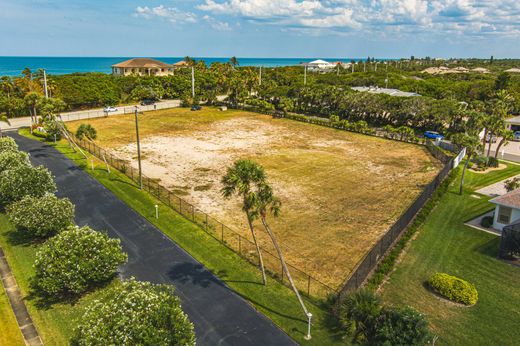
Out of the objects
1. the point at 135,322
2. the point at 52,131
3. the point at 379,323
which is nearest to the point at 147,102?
the point at 52,131

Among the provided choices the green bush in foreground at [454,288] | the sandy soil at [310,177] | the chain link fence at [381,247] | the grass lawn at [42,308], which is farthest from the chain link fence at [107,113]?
the green bush in foreground at [454,288]

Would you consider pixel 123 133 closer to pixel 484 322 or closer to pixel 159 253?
pixel 159 253

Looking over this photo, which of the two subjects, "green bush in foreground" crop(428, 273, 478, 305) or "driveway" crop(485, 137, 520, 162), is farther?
"driveway" crop(485, 137, 520, 162)

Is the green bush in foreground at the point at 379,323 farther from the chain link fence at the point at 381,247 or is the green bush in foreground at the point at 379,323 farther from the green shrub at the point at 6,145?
the green shrub at the point at 6,145

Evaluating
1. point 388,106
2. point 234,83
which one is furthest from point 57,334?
point 234,83

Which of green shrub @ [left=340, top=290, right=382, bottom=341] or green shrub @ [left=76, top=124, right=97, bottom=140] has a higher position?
green shrub @ [left=76, top=124, right=97, bottom=140]

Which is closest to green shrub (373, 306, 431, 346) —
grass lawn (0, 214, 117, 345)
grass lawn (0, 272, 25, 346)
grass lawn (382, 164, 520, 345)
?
grass lawn (382, 164, 520, 345)

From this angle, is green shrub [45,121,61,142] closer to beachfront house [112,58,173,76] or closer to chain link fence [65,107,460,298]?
chain link fence [65,107,460,298]
